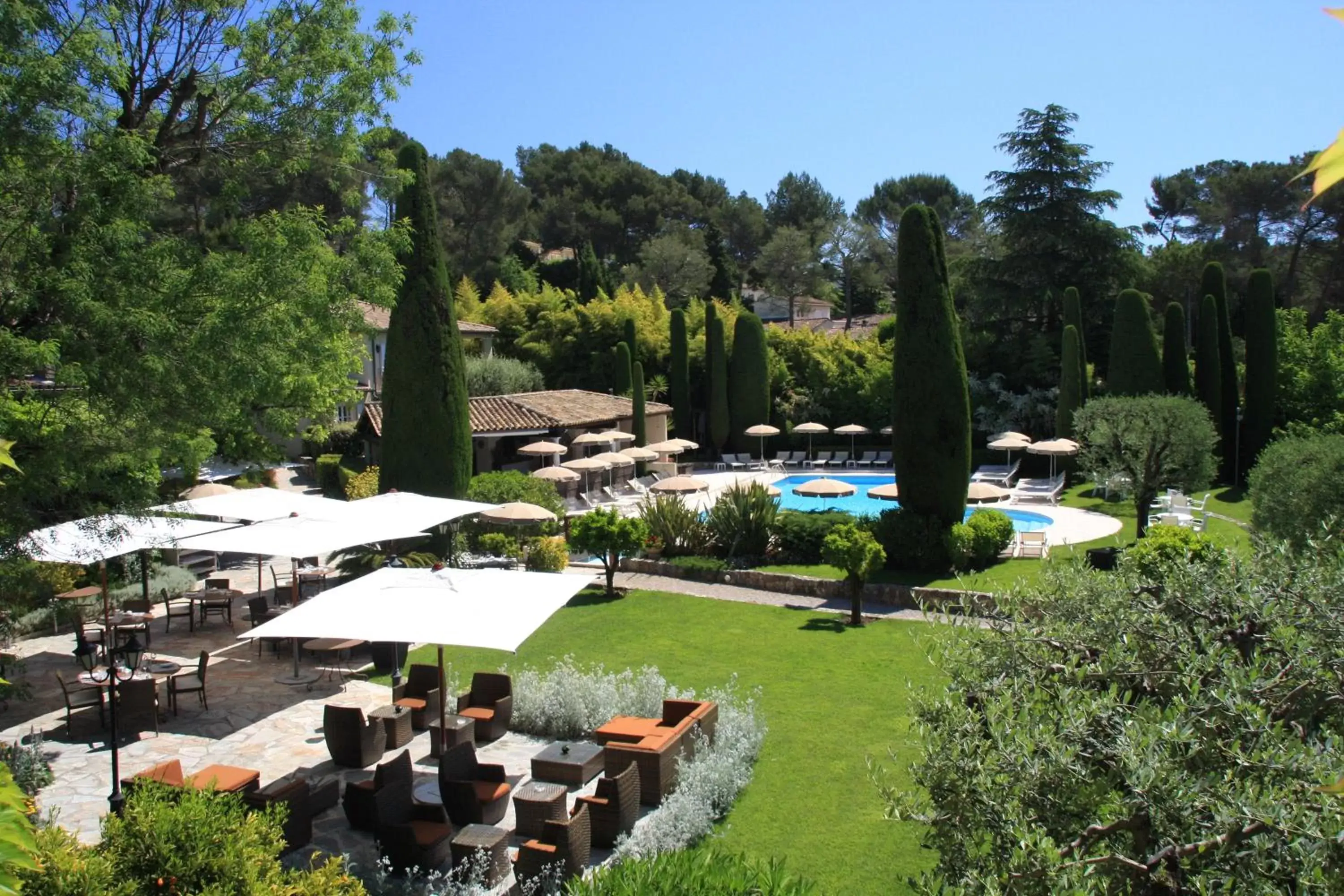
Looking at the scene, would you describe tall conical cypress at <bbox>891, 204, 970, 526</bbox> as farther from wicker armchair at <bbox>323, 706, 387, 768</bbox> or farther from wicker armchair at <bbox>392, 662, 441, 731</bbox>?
wicker armchair at <bbox>323, 706, 387, 768</bbox>

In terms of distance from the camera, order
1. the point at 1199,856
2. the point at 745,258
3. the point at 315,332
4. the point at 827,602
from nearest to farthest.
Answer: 1. the point at 1199,856
2. the point at 315,332
3. the point at 827,602
4. the point at 745,258

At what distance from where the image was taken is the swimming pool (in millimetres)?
26609

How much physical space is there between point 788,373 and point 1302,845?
4204 centimetres

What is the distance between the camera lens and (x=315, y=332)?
36.1 ft

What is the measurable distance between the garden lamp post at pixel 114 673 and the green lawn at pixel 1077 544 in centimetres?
999

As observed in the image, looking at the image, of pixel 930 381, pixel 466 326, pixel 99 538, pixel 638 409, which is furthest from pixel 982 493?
pixel 466 326

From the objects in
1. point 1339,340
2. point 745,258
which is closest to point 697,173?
point 745,258

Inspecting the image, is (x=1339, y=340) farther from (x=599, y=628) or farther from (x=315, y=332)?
(x=315, y=332)

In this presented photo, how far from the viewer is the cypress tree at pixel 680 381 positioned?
43.1 meters

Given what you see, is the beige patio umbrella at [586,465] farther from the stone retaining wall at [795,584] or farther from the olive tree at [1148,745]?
the olive tree at [1148,745]

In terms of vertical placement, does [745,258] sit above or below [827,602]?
above

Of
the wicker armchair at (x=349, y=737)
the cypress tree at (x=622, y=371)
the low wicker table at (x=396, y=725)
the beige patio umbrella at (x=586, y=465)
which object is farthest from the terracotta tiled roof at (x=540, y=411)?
the wicker armchair at (x=349, y=737)

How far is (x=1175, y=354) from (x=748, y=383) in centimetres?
1775

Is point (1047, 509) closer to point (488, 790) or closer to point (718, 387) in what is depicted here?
point (718, 387)
